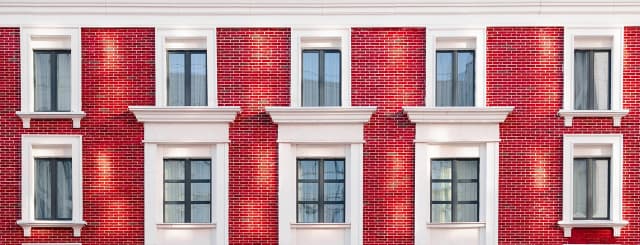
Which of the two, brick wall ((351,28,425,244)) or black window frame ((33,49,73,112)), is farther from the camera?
black window frame ((33,49,73,112))

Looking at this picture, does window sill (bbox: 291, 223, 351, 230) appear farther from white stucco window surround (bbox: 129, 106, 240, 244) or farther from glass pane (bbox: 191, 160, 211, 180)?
glass pane (bbox: 191, 160, 211, 180)

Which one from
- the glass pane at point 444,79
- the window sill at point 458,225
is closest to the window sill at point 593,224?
→ the window sill at point 458,225

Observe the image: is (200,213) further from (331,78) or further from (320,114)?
(331,78)

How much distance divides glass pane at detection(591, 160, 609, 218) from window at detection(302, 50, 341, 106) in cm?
448

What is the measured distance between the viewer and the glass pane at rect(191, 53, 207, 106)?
919cm

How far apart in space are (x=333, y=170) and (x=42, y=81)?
16.6 feet

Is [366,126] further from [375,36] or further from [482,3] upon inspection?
[482,3]

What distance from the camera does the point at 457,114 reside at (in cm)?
885

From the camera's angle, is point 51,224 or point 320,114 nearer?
point 320,114

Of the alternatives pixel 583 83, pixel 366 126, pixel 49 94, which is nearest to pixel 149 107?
pixel 49 94

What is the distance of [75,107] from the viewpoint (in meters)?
8.98

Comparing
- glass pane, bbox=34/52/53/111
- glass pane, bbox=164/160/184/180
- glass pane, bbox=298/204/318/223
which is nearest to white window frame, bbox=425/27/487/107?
glass pane, bbox=298/204/318/223

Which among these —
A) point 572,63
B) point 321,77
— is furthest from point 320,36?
point 572,63

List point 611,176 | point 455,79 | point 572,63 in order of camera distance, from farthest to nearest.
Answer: point 455,79
point 611,176
point 572,63
